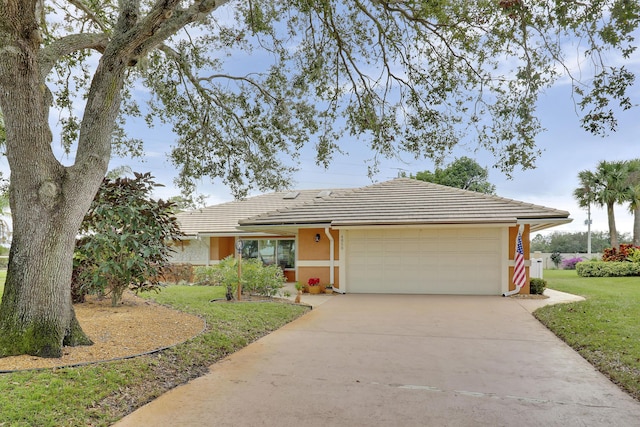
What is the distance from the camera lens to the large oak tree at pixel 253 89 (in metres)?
5.08

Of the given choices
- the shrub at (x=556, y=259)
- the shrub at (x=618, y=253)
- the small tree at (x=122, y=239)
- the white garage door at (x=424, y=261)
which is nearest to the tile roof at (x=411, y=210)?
the white garage door at (x=424, y=261)

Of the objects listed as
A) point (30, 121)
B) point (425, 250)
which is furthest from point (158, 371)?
point (425, 250)

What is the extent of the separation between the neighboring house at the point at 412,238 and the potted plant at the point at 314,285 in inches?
12.2

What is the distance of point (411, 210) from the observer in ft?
46.1

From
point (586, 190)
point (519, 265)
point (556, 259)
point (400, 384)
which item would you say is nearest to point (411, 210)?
point (519, 265)

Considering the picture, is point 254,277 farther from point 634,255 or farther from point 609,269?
point 634,255

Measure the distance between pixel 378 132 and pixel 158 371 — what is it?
6070mm

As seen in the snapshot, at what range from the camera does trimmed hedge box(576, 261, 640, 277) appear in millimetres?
19938

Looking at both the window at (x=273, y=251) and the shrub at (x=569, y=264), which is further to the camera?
the shrub at (x=569, y=264)

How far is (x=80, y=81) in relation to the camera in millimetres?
10219

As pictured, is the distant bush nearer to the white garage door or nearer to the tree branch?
the white garage door

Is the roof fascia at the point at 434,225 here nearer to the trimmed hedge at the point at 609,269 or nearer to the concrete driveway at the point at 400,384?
the concrete driveway at the point at 400,384

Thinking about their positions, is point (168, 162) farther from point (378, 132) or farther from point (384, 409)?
point (384, 409)

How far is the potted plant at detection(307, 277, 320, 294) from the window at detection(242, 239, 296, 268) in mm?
4111
